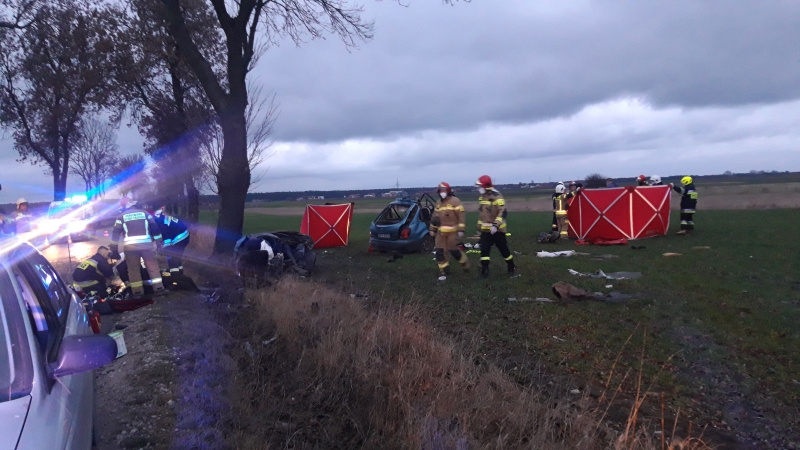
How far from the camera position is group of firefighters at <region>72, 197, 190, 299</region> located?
823 cm

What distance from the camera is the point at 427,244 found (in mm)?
15195

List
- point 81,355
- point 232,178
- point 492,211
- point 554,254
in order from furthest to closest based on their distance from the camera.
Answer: point 554,254
point 232,178
point 492,211
point 81,355

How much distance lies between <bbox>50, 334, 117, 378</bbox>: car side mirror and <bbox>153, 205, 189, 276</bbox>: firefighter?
23.9 ft

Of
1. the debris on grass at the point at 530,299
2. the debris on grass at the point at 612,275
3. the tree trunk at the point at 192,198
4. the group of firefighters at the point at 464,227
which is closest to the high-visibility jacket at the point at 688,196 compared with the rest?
the debris on grass at the point at 612,275

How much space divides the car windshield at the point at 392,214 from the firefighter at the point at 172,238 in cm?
619

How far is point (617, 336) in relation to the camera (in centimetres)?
625

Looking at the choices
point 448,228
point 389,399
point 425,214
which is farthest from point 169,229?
point 425,214

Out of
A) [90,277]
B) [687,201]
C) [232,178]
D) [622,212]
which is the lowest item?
[90,277]

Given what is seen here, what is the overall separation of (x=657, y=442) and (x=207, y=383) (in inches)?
143

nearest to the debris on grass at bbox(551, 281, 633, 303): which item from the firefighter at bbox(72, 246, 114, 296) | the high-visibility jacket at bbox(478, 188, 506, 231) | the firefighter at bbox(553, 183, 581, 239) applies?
the high-visibility jacket at bbox(478, 188, 506, 231)

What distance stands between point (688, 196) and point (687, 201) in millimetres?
164

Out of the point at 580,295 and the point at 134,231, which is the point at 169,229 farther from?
the point at 580,295

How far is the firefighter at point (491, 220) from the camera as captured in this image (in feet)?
33.4

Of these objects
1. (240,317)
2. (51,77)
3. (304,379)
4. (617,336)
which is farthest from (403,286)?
(51,77)
